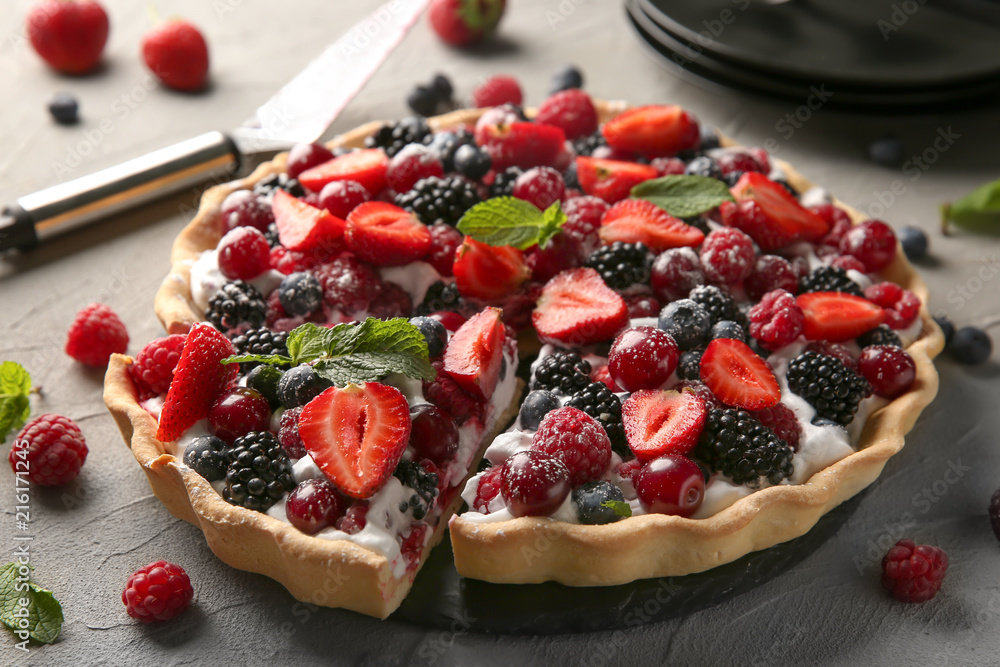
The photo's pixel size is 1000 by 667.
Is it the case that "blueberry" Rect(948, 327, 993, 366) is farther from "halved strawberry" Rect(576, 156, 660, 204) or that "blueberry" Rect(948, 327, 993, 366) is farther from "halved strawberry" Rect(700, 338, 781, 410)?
"halved strawberry" Rect(576, 156, 660, 204)

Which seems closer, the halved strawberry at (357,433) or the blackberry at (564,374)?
the halved strawberry at (357,433)

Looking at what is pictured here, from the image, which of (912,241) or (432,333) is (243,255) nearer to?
(432,333)

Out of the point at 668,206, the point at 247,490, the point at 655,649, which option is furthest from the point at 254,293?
the point at 655,649

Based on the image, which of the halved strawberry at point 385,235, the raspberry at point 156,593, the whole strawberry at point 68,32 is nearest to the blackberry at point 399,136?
the halved strawberry at point 385,235

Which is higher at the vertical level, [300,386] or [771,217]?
[771,217]

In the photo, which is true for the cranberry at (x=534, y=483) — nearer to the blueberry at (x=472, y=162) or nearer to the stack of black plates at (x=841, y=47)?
the blueberry at (x=472, y=162)

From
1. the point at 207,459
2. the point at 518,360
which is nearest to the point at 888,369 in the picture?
the point at 518,360
